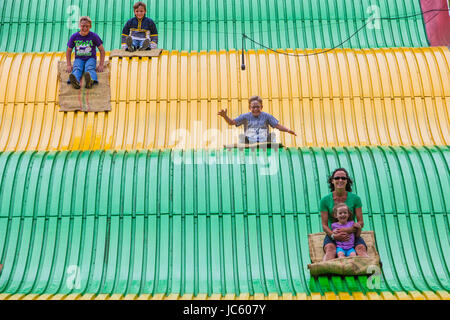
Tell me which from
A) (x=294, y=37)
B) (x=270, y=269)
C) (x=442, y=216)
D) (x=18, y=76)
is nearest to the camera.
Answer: (x=270, y=269)

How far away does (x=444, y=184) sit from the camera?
9.57 meters

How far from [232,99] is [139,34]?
9.26 feet

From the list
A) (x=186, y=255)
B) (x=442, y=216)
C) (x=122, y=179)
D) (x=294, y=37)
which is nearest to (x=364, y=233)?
(x=442, y=216)

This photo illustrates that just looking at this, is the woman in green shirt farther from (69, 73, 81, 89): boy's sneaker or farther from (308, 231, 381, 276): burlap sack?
(69, 73, 81, 89): boy's sneaker

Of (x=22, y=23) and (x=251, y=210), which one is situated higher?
(x=22, y=23)

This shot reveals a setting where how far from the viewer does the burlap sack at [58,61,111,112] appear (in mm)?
12258

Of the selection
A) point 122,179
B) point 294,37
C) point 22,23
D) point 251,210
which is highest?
point 22,23

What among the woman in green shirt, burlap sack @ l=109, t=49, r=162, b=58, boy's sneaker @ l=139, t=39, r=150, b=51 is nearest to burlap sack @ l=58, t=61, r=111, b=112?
burlap sack @ l=109, t=49, r=162, b=58

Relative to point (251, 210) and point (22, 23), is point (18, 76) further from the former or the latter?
point (251, 210)

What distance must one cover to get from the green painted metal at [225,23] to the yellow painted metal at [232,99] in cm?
125

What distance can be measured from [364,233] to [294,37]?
24.4ft

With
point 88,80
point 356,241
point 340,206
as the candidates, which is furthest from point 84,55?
point 356,241

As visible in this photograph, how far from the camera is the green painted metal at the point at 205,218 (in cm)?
842

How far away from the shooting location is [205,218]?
923cm
